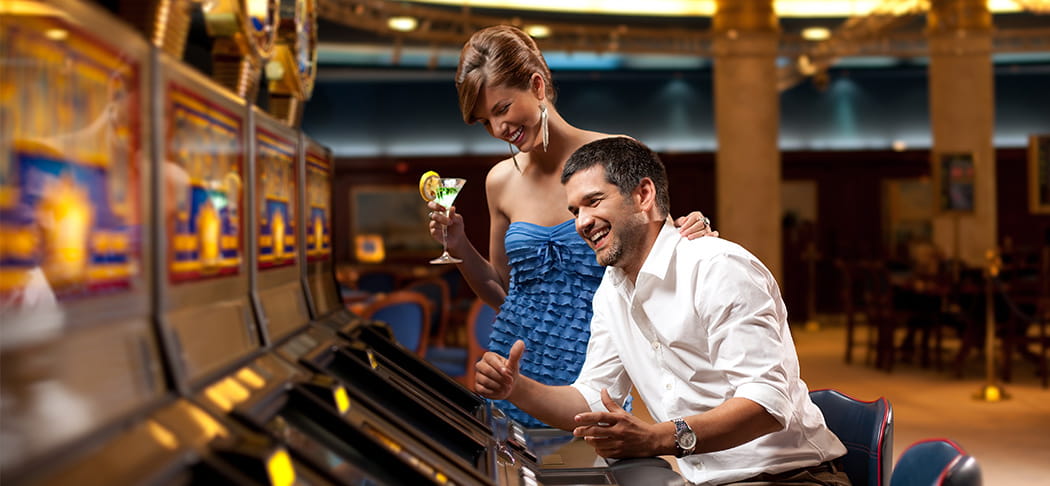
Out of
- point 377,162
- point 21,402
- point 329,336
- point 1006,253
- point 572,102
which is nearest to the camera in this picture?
point 21,402

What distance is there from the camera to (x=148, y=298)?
29.5 inches

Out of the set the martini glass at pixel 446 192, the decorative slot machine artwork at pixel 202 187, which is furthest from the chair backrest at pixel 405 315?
the decorative slot machine artwork at pixel 202 187

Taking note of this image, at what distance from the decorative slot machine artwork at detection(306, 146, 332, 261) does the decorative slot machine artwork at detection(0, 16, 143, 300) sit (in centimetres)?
72

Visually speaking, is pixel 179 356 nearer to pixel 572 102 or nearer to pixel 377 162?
pixel 377 162

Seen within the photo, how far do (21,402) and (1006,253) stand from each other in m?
9.96

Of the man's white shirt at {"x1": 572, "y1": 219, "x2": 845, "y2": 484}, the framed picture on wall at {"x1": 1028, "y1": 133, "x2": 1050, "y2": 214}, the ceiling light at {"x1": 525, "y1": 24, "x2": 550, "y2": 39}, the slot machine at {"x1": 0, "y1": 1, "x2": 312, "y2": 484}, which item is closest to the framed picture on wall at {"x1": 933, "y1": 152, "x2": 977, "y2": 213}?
the framed picture on wall at {"x1": 1028, "y1": 133, "x2": 1050, "y2": 214}

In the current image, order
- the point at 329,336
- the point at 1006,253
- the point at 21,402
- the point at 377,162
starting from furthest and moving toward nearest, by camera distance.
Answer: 1. the point at 377,162
2. the point at 1006,253
3. the point at 329,336
4. the point at 21,402

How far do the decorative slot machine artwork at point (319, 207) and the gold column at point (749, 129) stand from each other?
8.21 metres

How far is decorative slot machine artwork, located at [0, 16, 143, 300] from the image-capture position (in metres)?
0.58

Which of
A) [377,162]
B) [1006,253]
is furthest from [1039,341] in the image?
[377,162]

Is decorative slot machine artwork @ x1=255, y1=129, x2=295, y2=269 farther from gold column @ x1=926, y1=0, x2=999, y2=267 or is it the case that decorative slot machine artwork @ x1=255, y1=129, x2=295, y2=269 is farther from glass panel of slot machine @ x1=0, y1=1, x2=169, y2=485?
gold column @ x1=926, y1=0, x2=999, y2=267

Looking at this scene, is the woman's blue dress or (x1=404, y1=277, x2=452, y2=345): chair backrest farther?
(x1=404, y1=277, x2=452, y2=345): chair backrest

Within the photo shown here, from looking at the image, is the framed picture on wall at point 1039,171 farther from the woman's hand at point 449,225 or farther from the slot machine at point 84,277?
the slot machine at point 84,277

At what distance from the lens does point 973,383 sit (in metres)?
Answer: 6.84
